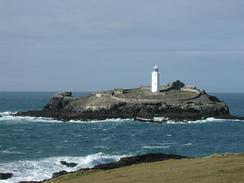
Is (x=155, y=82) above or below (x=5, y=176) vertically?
above

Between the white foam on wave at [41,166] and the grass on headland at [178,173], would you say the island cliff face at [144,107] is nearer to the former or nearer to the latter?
the white foam on wave at [41,166]

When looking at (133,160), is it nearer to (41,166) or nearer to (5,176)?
(5,176)

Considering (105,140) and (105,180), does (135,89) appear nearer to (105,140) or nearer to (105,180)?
(105,140)

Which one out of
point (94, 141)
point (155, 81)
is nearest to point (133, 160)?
point (94, 141)

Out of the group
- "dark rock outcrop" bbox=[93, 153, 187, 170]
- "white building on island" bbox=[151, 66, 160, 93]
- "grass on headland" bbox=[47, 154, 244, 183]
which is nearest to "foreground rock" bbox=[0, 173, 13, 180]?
"dark rock outcrop" bbox=[93, 153, 187, 170]

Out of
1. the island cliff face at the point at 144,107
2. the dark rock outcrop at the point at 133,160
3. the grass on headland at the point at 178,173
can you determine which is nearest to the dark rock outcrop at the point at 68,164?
the dark rock outcrop at the point at 133,160

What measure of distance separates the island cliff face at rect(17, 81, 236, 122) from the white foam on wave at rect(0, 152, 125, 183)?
63328 mm

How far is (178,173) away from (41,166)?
2342 cm

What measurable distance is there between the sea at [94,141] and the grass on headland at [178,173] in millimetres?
12098

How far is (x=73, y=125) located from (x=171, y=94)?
31.2 metres

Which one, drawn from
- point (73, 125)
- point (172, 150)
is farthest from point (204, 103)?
point (172, 150)

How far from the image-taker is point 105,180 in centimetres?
2917

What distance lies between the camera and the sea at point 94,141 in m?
53.2

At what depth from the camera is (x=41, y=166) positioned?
49.7 metres
